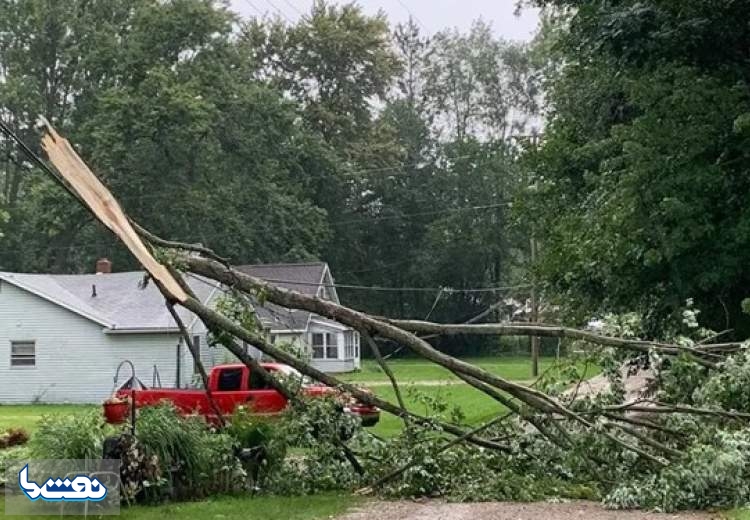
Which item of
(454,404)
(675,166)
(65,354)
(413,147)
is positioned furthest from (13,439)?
(413,147)

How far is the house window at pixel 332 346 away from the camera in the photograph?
125 feet

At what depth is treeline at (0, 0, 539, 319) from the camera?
39.6m

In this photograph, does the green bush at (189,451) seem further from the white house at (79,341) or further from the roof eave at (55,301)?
the roof eave at (55,301)

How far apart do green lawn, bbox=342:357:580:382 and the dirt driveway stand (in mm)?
16993

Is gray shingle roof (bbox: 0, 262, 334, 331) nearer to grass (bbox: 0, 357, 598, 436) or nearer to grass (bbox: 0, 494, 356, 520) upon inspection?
grass (bbox: 0, 357, 598, 436)

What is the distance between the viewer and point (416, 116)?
5481 centimetres

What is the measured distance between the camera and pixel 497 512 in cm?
798

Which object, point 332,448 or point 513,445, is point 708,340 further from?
point 332,448

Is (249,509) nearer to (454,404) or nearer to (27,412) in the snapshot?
(454,404)

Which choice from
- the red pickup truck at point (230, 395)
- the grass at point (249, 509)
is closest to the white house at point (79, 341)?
the red pickup truck at point (230, 395)

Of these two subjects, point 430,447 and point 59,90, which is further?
point 59,90

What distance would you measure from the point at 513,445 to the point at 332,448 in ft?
5.72

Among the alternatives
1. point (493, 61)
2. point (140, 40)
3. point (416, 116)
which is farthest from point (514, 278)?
point (140, 40)

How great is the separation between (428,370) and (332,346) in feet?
15.8
